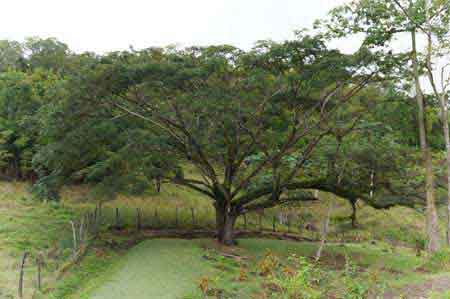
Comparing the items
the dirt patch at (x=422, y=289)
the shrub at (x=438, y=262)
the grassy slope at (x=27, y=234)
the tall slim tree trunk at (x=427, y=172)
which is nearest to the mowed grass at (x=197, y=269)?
the dirt patch at (x=422, y=289)

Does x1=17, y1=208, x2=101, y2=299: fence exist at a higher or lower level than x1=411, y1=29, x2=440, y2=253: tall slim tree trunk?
lower

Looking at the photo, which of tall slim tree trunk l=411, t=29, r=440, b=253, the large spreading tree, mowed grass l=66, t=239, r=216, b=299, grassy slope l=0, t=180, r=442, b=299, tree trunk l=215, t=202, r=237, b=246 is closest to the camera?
mowed grass l=66, t=239, r=216, b=299

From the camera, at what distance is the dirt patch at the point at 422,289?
772 cm

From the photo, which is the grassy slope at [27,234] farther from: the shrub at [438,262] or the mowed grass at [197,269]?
the shrub at [438,262]

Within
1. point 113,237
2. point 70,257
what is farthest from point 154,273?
point 113,237

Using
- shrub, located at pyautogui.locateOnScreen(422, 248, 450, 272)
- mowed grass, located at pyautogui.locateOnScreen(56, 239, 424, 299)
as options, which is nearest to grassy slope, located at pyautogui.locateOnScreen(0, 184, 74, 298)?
mowed grass, located at pyautogui.locateOnScreen(56, 239, 424, 299)

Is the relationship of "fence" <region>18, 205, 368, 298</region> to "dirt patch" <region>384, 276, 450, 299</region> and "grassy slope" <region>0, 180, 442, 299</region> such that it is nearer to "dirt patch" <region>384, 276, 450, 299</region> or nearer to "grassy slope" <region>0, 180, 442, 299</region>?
"grassy slope" <region>0, 180, 442, 299</region>

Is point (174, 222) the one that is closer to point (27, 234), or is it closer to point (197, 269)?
point (27, 234)

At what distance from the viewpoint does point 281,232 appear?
18.8 m

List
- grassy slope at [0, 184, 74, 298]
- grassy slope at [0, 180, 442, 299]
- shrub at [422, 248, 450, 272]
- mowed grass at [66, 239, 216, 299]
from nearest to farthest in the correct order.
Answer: mowed grass at [66, 239, 216, 299]
grassy slope at [0, 184, 74, 298]
grassy slope at [0, 180, 442, 299]
shrub at [422, 248, 450, 272]

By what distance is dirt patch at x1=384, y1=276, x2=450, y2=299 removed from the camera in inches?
304

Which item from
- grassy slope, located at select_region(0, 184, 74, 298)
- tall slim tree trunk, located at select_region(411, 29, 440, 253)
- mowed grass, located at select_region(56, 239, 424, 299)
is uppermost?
tall slim tree trunk, located at select_region(411, 29, 440, 253)

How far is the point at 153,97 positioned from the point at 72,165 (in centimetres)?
437

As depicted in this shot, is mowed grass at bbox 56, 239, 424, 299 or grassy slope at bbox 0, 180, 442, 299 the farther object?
grassy slope at bbox 0, 180, 442, 299
